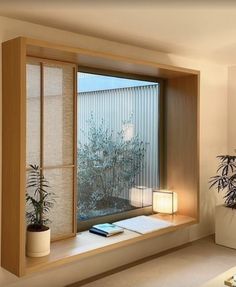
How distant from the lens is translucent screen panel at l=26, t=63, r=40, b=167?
280 cm

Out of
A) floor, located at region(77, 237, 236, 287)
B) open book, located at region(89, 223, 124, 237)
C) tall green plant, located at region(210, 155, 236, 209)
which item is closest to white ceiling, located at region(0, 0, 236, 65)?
tall green plant, located at region(210, 155, 236, 209)

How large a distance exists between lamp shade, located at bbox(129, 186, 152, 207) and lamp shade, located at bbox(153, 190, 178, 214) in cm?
12

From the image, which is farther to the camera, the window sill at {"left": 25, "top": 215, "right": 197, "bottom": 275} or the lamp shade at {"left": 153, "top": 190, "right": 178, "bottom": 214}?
the lamp shade at {"left": 153, "top": 190, "right": 178, "bottom": 214}

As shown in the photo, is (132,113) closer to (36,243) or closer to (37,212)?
(37,212)

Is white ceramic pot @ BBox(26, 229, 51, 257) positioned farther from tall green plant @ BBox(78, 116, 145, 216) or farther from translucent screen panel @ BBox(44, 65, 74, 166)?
tall green plant @ BBox(78, 116, 145, 216)

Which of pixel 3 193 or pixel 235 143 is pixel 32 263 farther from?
pixel 235 143

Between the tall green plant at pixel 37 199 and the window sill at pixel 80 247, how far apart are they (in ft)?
0.77

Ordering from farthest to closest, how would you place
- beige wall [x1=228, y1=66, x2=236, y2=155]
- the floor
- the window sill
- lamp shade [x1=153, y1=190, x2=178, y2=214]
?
beige wall [x1=228, y1=66, x2=236, y2=155]
lamp shade [x1=153, y1=190, x2=178, y2=214]
the floor
the window sill

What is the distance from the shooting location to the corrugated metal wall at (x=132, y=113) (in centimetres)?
341

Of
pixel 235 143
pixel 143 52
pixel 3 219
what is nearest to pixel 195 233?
pixel 235 143

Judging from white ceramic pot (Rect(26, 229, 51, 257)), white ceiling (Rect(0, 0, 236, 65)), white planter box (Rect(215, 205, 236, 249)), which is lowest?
white planter box (Rect(215, 205, 236, 249))

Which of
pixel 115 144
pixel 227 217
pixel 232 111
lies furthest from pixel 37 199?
pixel 232 111

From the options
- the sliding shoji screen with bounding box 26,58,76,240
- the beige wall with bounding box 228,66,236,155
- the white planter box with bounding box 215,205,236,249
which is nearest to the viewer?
the sliding shoji screen with bounding box 26,58,76,240

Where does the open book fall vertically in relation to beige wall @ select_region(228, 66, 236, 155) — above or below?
below
